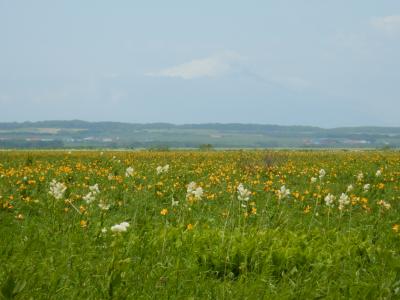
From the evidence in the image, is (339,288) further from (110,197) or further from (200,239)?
(110,197)

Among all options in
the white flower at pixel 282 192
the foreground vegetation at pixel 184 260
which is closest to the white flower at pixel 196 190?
the foreground vegetation at pixel 184 260

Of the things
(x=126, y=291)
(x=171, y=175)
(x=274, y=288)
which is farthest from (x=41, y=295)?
(x=171, y=175)

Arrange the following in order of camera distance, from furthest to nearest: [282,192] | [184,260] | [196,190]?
[282,192] → [196,190] → [184,260]

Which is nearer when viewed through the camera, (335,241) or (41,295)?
(41,295)

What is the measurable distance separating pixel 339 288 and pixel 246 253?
1.08m

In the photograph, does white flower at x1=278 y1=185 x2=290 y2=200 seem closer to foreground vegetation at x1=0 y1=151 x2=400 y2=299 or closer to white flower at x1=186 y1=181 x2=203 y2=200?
foreground vegetation at x1=0 y1=151 x2=400 y2=299

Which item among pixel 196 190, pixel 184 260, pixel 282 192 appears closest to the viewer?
pixel 184 260

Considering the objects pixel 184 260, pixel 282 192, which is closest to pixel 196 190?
pixel 184 260

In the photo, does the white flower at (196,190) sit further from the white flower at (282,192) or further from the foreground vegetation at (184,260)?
the white flower at (282,192)

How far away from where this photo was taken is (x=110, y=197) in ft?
33.5

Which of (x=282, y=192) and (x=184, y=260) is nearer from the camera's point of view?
(x=184, y=260)

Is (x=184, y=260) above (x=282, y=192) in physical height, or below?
below

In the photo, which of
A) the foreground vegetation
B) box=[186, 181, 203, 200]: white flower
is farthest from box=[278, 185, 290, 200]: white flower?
box=[186, 181, 203, 200]: white flower

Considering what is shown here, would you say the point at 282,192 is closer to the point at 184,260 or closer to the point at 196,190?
the point at 196,190
